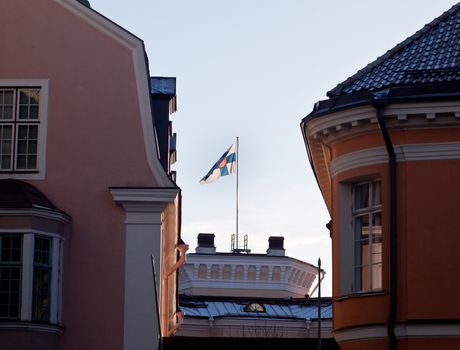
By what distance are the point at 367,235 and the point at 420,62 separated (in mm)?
3478

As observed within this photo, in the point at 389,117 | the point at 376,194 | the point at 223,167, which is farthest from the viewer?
the point at 223,167

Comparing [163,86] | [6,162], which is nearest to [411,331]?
[6,162]

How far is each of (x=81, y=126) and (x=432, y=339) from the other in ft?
28.9

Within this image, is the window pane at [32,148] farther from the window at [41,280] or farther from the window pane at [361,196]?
the window pane at [361,196]

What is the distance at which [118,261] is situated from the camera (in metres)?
29.3

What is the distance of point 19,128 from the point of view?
1181 inches

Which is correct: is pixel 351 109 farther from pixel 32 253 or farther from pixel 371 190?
pixel 32 253


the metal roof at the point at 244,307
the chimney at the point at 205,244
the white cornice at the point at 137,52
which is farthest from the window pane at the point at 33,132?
the chimney at the point at 205,244

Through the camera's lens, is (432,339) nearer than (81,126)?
Yes

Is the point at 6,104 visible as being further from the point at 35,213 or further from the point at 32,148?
the point at 35,213

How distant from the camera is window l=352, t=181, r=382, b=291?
1068 inches

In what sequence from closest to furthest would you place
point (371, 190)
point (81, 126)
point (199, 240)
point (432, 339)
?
point (432, 339), point (371, 190), point (81, 126), point (199, 240)

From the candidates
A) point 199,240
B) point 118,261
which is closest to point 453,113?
point 118,261

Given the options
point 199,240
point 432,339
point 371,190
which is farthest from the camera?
point 199,240
